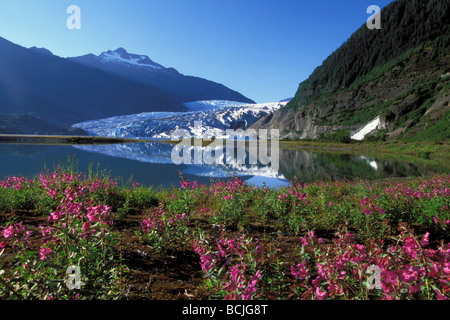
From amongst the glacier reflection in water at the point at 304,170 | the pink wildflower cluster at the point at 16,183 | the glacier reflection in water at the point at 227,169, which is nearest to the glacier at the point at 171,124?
the glacier reflection in water at the point at 227,169

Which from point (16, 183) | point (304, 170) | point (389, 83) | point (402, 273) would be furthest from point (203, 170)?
point (389, 83)

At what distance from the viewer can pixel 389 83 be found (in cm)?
8050

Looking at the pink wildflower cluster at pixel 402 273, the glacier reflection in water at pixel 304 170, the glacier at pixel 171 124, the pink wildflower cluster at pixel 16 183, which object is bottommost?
the glacier reflection in water at pixel 304 170

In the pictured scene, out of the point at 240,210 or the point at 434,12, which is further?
the point at 434,12

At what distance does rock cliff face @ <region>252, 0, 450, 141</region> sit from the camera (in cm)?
5591

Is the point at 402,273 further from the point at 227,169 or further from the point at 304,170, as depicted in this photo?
the point at 304,170

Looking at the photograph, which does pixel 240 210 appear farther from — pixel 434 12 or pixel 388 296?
pixel 434 12

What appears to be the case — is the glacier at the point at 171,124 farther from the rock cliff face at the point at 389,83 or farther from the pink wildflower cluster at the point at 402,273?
the pink wildflower cluster at the point at 402,273

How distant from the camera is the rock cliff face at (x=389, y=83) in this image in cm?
5591

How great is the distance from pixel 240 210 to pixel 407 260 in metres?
3.56

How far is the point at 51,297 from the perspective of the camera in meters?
1.86

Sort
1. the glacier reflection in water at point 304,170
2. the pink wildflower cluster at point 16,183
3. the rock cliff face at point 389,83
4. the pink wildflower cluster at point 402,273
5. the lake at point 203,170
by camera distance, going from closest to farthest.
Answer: the pink wildflower cluster at point 402,273
the pink wildflower cluster at point 16,183
the lake at point 203,170
the glacier reflection in water at point 304,170
the rock cliff face at point 389,83
